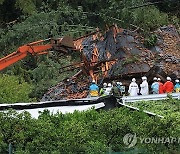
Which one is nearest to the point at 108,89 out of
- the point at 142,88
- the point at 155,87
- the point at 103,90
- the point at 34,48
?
the point at 103,90

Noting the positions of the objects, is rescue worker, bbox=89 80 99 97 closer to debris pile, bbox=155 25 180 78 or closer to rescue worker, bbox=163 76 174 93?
rescue worker, bbox=163 76 174 93

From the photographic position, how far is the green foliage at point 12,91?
89.6ft

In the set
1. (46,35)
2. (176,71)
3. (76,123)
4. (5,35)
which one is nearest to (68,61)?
(46,35)

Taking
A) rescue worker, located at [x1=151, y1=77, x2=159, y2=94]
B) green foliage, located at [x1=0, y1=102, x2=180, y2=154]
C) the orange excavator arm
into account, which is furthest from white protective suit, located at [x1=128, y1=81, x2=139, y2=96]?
green foliage, located at [x1=0, y1=102, x2=180, y2=154]

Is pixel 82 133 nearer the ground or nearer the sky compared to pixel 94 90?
nearer the ground

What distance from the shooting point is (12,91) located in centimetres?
2811

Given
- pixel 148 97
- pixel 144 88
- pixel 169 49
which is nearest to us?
pixel 148 97

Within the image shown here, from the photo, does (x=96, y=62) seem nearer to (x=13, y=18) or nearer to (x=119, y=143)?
(x=119, y=143)

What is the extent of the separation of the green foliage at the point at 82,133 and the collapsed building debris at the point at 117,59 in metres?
9.62

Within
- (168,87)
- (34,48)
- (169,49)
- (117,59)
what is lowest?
(168,87)

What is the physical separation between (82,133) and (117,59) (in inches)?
461

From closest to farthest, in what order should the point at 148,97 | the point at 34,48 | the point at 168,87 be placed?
the point at 148,97 → the point at 168,87 → the point at 34,48

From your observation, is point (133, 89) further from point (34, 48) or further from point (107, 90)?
point (34, 48)

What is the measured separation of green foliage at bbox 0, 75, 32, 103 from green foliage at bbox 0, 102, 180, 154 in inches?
420
